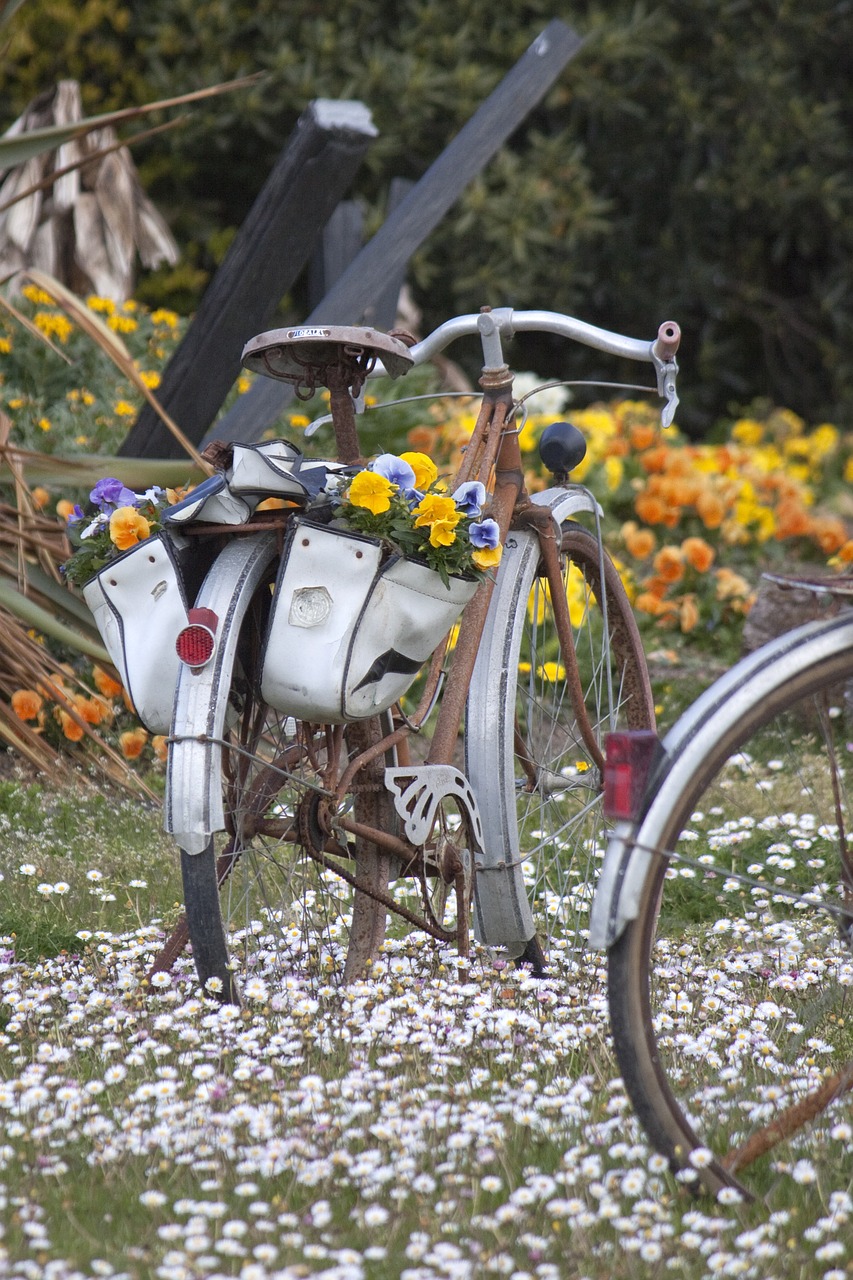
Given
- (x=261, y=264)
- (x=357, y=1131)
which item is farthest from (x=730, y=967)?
(x=261, y=264)

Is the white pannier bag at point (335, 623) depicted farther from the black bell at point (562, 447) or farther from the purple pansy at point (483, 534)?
the black bell at point (562, 447)

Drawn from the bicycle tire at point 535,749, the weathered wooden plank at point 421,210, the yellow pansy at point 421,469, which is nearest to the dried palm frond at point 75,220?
the weathered wooden plank at point 421,210

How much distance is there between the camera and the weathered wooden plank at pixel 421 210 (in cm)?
434

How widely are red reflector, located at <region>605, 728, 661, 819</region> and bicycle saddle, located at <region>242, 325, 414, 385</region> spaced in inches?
32.0

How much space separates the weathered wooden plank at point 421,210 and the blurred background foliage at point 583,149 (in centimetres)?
263

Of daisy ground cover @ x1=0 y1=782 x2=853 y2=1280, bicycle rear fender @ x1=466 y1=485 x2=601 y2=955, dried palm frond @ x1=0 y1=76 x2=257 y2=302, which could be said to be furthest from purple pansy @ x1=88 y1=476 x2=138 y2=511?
dried palm frond @ x1=0 y1=76 x2=257 y2=302

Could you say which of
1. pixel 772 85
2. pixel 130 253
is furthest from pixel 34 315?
pixel 772 85

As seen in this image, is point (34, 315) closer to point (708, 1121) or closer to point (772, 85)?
point (708, 1121)

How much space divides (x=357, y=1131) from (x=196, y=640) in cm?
71

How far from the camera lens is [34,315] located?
5.11m

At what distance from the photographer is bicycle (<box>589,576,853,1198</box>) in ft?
6.13

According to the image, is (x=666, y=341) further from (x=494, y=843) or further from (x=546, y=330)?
(x=494, y=843)

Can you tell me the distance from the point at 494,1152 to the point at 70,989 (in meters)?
0.93

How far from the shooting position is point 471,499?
91.7 inches
